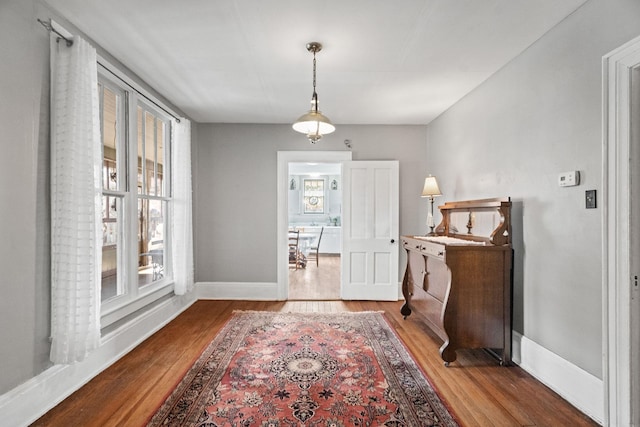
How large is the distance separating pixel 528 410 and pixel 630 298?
93cm

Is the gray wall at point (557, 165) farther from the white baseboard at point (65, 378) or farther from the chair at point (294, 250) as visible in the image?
the chair at point (294, 250)

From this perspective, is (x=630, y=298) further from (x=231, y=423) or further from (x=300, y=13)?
(x=300, y=13)

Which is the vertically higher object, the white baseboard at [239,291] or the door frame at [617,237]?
the door frame at [617,237]

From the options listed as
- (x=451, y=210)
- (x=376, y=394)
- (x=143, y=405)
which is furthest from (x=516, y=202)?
(x=143, y=405)

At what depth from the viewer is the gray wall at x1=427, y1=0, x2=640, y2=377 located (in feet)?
7.06

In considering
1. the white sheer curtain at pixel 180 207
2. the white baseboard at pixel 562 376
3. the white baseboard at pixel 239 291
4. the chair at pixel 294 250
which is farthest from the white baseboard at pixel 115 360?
the chair at pixel 294 250

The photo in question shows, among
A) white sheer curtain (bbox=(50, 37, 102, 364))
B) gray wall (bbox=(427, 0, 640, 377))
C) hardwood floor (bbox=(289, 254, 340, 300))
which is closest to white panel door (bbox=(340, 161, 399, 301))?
hardwood floor (bbox=(289, 254, 340, 300))

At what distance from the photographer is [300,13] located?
2340 millimetres

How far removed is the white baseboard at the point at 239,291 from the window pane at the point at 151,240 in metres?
1.00

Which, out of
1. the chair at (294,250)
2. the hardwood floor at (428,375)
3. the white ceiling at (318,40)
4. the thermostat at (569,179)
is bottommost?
the hardwood floor at (428,375)

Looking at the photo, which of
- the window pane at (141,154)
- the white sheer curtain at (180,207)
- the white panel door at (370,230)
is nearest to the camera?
the window pane at (141,154)

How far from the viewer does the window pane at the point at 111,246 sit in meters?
3.11

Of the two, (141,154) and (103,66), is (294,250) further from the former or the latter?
(103,66)

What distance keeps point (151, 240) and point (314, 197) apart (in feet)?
23.1
